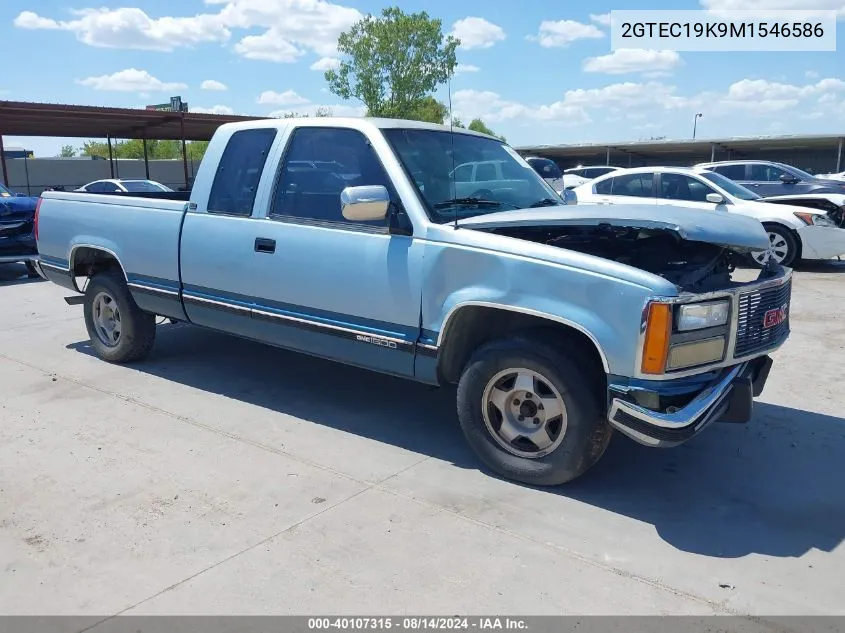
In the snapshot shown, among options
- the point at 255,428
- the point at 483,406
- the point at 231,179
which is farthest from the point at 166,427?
the point at 483,406

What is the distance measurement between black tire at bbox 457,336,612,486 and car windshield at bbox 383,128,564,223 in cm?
90

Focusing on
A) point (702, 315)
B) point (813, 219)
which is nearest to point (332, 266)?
point (702, 315)

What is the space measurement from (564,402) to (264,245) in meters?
2.30

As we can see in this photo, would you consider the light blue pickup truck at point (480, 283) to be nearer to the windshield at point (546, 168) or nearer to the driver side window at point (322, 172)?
the driver side window at point (322, 172)

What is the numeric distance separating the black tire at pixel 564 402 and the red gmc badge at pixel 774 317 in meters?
1.01

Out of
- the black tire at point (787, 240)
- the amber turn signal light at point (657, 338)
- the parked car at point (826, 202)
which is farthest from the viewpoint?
the parked car at point (826, 202)

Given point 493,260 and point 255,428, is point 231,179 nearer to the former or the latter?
point 255,428

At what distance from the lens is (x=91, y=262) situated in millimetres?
6516

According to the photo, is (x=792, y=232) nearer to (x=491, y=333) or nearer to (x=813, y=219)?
(x=813, y=219)

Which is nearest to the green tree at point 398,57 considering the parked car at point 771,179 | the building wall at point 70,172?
the building wall at point 70,172

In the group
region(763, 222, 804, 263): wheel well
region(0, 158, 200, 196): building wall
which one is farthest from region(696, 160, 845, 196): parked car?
region(0, 158, 200, 196): building wall

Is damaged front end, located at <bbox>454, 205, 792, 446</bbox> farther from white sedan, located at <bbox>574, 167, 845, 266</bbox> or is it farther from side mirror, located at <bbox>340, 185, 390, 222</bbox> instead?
white sedan, located at <bbox>574, 167, 845, 266</bbox>

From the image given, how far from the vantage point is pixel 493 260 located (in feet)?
12.8

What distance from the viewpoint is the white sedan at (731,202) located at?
1177 centimetres
